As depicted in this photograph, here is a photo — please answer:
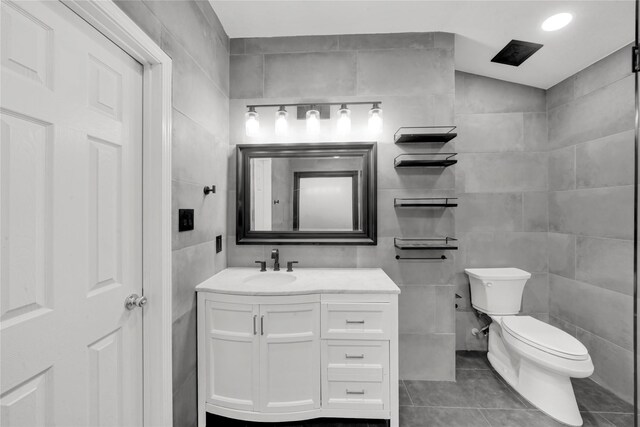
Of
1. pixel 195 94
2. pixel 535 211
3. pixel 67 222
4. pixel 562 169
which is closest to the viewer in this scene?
pixel 67 222

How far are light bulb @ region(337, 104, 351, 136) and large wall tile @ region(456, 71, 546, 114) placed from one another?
3.51ft

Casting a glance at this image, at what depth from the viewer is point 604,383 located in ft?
6.32

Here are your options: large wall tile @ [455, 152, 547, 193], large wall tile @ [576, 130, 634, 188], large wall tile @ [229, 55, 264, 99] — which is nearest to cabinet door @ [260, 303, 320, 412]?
large wall tile @ [229, 55, 264, 99]

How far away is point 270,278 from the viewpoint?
1888 mm

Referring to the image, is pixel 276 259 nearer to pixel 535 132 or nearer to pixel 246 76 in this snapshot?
pixel 246 76

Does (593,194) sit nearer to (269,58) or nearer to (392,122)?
(392,122)

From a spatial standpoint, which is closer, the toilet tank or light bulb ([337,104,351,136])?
light bulb ([337,104,351,136])

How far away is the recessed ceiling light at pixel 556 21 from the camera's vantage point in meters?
1.67

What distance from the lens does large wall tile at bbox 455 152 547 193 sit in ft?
7.63

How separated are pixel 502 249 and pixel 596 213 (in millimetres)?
638

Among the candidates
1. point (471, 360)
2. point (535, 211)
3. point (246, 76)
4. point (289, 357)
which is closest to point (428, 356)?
point (471, 360)

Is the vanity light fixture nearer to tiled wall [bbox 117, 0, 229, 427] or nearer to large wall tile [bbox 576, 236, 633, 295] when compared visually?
tiled wall [bbox 117, 0, 229, 427]

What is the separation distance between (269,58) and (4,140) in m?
1.69

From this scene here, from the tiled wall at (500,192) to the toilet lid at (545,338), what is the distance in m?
0.43
